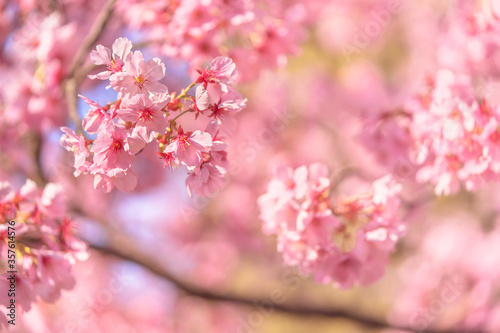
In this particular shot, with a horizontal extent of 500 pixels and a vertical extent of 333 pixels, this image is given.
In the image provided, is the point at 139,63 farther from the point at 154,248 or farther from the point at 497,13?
the point at 154,248

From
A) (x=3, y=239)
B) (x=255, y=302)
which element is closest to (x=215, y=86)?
(x=3, y=239)

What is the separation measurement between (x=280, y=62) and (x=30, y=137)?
1450mm

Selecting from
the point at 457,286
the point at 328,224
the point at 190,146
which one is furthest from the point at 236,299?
the point at 457,286

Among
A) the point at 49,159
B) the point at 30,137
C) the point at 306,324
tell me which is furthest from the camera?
the point at 306,324

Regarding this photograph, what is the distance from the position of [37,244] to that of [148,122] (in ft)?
2.39

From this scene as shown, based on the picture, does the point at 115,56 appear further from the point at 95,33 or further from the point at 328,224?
the point at 95,33

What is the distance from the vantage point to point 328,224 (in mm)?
1475

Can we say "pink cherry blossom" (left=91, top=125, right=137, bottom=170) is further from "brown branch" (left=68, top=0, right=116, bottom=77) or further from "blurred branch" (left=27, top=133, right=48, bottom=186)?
"blurred branch" (left=27, top=133, right=48, bottom=186)

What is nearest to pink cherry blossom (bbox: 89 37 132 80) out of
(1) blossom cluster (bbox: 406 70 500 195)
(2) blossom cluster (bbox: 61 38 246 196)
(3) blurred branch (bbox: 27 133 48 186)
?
(2) blossom cluster (bbox: 61 38 246 196)

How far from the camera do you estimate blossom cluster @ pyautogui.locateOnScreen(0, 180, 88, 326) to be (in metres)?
1.39

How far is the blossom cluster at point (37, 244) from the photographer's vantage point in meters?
1.39

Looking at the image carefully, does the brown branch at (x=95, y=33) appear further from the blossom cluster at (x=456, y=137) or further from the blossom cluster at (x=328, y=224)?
the blossom cluster at (x=456, y=137)

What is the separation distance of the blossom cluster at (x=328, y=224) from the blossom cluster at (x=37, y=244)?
675mm

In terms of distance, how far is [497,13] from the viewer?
2.03 meters
